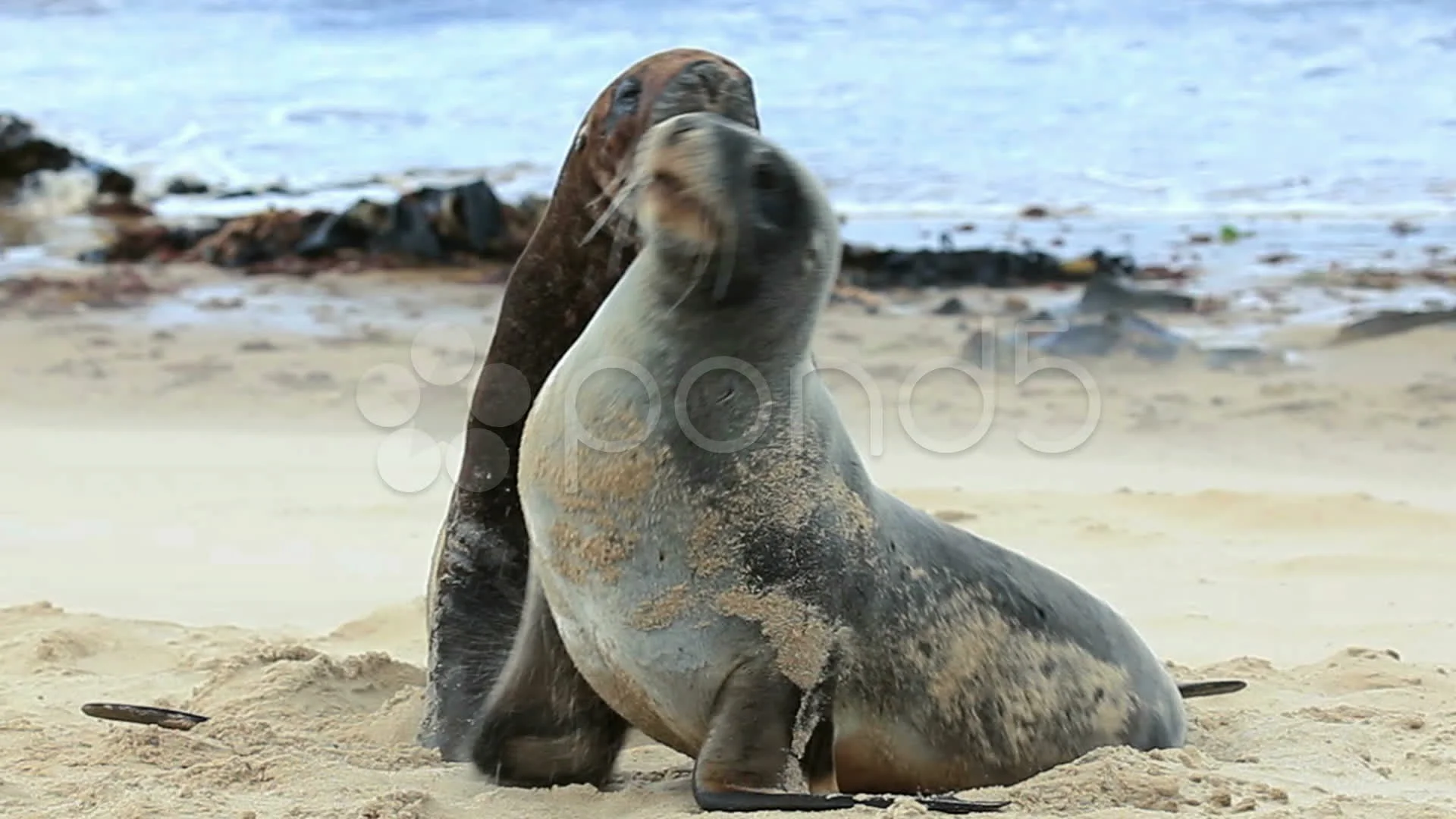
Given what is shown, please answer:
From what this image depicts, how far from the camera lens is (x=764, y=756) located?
2480 mm

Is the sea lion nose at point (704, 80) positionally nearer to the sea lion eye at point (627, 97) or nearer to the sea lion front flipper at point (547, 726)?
the sea lion eye at point (627, 97)

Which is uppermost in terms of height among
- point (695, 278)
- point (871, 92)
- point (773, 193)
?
point (871, 92)

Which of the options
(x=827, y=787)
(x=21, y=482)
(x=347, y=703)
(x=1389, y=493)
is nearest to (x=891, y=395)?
(x=1389, y=493)

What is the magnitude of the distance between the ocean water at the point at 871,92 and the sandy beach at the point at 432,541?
23.7ft

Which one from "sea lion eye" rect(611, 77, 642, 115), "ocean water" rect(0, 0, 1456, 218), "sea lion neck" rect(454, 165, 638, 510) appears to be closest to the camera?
"sea lion eye" rect(611, 77, 642, 115)

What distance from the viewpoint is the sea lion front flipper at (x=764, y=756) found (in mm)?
2430

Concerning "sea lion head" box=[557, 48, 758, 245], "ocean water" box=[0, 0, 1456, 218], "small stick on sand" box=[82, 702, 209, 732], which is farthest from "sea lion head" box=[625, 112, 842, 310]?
"ocean water" box=[0, 0, 1456, 218]

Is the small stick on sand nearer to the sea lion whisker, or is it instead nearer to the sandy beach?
the sandy beach

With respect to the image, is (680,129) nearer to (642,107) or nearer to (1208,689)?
(642,107)

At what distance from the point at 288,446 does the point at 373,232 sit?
5550mm

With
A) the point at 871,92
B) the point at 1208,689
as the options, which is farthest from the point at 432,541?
the point at 871,92

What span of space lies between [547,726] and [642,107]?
98cm

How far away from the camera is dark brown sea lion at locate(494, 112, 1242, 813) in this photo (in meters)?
2.46

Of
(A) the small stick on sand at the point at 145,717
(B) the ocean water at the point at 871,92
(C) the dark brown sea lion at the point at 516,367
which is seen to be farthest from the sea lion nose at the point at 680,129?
(B) the ocean water at the point at 871,92
